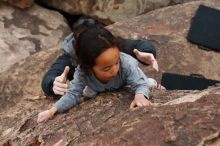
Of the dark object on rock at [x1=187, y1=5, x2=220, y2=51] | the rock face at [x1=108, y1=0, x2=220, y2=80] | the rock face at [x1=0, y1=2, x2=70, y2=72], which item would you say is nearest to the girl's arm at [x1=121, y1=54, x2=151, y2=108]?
the rock face at [x1=108, y1=0, x2=220, y2=80]

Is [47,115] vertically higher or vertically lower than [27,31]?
higher

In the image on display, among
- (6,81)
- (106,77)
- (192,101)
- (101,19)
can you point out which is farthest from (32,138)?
(101,19)

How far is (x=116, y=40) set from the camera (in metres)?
2.32

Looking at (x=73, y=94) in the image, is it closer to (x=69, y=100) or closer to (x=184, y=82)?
(x=69, y=100)

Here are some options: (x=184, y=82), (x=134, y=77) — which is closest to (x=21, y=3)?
(x=184, y=82)

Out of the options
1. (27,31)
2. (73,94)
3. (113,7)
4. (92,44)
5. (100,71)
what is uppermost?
(92,44)

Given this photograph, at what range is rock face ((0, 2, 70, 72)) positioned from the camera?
537 centimetres

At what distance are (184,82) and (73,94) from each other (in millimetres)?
1513

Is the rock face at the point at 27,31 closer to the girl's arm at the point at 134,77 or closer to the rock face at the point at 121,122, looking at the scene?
the rock face at the point at 121,122

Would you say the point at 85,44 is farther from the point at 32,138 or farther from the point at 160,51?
the point at 160,51

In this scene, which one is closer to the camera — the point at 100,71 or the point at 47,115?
the point at 100,71

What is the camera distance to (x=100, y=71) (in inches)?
93.2

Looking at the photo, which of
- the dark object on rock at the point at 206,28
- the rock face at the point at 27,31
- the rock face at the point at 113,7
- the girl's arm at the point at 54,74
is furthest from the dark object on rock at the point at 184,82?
the rock face at the point at 113,7

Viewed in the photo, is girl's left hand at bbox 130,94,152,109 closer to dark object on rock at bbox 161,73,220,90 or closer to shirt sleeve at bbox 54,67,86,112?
shirt sleeve at bbox 54,67,86,112
